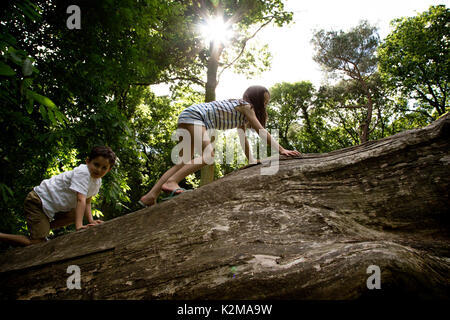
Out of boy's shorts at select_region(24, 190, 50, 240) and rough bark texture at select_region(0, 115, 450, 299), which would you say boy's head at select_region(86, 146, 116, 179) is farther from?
A: rough bark texture at select_region(0, 115, 450, 299)

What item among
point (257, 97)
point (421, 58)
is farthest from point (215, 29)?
point (421, 58)

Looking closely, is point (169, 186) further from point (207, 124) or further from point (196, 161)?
point (207, 124)

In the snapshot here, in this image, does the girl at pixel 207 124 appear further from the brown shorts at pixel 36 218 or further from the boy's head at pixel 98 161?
the brown shorts at pixel 36 218

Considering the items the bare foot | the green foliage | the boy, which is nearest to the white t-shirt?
the boy

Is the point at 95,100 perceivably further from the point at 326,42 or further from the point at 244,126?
the point at 326,42

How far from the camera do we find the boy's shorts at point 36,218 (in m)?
2.90

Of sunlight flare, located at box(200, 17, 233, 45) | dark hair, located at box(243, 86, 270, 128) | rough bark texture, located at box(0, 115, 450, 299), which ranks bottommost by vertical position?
rough bark texture, located at box(0, 115, 450, 299)

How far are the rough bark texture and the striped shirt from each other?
0.84 meters

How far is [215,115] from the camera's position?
10.8 ft

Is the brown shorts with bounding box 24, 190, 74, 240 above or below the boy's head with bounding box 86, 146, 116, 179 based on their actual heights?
below

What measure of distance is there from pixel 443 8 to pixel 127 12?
68.7 ft

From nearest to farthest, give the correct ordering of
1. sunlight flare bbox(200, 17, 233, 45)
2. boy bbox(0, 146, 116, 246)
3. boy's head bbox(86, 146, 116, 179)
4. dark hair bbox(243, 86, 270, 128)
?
boy bbox(0, 146, 116, 246) < boy's head bbox(86, 146, 116, 179) < dark hair bbox(243, 86, 270, 128) < sunlight flare bbox(200, 17, 233, 45)

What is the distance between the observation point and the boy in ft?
9.48
